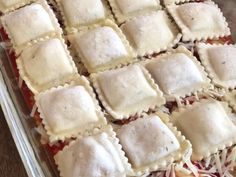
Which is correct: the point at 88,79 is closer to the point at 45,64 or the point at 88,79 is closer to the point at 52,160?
the point at 45,64

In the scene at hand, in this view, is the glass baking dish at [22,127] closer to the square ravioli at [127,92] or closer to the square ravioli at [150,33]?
the square ravioli at [127,92]

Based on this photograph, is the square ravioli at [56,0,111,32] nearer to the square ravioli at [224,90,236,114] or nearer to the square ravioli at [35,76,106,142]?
the square ravioli at [35,76,106,142]

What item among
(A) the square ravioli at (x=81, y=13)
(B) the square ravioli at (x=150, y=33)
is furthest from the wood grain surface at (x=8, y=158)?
(B) the square ravioli at (x=150, y=33)

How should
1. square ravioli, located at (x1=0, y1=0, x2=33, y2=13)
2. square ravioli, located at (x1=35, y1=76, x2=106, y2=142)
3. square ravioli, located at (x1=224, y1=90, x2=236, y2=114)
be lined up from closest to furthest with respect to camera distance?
square ravioli, located at (x1=35, y1=76, x2=106, y2=142) → square ravioli, located at (x1=224, y1=90, x2=236, y2=114) → square ravioli, located at (x1=0, y1=0, x2=33, y2=13)

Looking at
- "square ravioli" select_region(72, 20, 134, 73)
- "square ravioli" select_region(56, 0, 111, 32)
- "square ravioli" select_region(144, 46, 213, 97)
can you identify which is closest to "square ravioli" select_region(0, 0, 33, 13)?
"square ravioli" select_region(56, 0, 111, 32)

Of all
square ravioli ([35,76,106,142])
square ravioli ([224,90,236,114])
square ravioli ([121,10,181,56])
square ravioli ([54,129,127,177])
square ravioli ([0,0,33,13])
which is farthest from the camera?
square ravioli ([0,0,33,13])

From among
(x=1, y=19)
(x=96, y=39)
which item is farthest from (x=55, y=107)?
(x=1, y=19)
